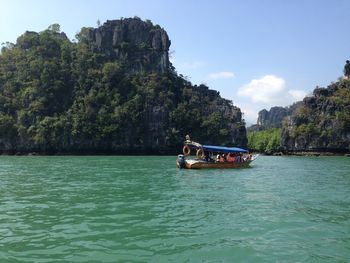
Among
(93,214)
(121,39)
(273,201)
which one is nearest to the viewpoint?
(93,214)

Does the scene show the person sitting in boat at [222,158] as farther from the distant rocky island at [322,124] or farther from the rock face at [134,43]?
the rock face at [134,43]

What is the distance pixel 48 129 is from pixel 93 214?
247 feet

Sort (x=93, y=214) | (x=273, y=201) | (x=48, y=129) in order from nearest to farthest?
(x=93, y=214) → (x=273, y=201) → (x=48, y=129)

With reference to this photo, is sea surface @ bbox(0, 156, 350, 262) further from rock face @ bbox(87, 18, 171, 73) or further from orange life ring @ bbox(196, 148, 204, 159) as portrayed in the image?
rock face @ bbox(87, 18, 171, 73)

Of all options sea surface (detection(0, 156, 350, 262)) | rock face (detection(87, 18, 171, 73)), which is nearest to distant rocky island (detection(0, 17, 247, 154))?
rock face (detection(87, 18, 171, 73))

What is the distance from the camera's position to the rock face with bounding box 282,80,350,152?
328 feet

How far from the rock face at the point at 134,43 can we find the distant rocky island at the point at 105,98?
0.88 ft

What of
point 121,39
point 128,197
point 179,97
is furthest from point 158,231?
point 121,39

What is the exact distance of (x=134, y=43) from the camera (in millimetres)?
115812

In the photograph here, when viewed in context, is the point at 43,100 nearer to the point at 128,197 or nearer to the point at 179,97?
the point at 179,97

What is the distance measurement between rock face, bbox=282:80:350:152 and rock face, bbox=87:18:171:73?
37204mm

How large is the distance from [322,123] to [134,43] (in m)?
53.5

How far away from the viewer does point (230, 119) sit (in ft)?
351

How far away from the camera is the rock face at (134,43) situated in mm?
112250
